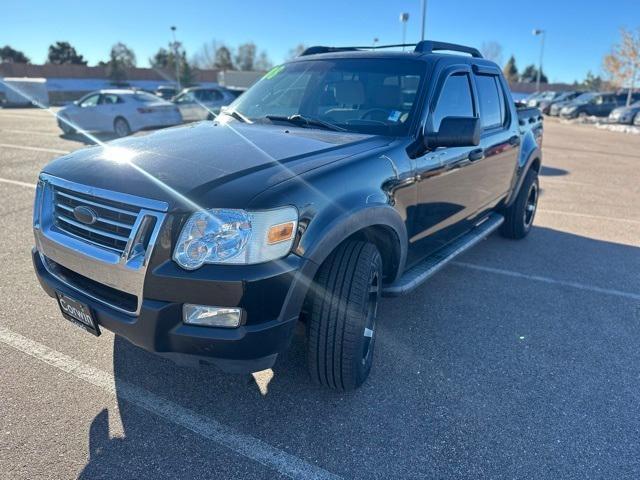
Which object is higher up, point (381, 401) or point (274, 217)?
point (274, 217)

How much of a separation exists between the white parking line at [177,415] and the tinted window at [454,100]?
91.6 inches

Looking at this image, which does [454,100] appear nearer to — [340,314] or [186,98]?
[340,314]

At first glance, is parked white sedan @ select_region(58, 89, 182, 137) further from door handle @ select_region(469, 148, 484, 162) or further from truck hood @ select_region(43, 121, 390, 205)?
door handle @ select_region(469, 148, 484, 162)

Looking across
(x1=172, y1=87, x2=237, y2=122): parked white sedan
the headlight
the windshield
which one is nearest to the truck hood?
the headlight

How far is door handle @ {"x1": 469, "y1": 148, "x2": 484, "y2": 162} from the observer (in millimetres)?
3939

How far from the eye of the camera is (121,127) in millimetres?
14953

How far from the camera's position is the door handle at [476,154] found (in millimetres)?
3939

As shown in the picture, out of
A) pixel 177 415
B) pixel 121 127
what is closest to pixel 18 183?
pixel 177 415

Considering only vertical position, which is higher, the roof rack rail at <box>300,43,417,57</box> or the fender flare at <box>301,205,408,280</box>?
the roof rack rail at <box>300,43,417,57</box>

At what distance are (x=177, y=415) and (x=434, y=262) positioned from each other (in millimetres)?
2097

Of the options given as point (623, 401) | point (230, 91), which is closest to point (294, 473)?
point (623, 401)

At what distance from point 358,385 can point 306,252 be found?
991mm

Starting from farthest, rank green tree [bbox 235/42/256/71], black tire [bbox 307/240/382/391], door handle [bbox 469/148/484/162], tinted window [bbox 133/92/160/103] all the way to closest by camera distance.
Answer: green tree [bbox 235/42/256/71] < tinted window [bbox 133/92/160/103] < door handle [bbox 469/148/484/162] < black tire [bbox 307/240/382/391]

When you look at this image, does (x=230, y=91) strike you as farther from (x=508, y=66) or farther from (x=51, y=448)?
(x=508, y=66)
